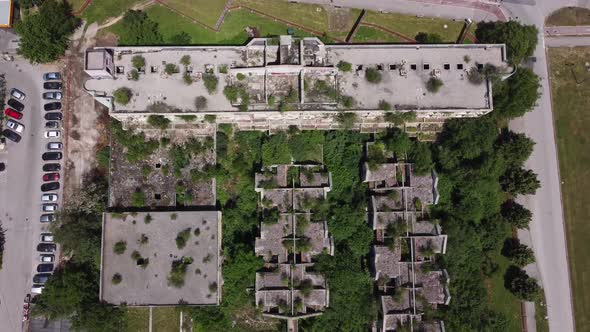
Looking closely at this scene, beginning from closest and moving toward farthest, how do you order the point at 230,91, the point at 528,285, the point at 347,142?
the point at 230,91 → the point at 528,285 → the point at 347,142

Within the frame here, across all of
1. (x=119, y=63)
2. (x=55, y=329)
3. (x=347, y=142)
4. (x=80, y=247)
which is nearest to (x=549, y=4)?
→ (x=347, y=142)

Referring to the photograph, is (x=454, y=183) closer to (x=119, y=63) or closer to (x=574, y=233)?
(x=574, y=233)

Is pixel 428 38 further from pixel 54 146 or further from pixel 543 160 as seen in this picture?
pixel 54 146

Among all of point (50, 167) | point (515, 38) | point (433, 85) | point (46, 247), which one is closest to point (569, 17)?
point (515, 38)

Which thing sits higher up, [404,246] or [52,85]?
[52,85]

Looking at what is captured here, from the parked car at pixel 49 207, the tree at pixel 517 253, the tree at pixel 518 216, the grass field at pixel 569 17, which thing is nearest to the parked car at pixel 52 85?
the parked car at pixel 49 207

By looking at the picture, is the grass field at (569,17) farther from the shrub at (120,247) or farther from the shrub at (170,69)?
the shrub at (120,247)
